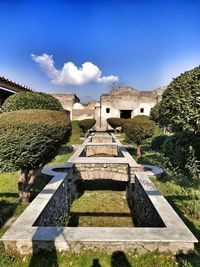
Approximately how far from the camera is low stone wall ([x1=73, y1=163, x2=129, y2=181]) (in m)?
8.55

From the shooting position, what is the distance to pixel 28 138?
4.84 meters

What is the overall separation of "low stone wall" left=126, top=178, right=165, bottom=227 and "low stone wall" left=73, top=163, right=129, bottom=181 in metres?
0.79

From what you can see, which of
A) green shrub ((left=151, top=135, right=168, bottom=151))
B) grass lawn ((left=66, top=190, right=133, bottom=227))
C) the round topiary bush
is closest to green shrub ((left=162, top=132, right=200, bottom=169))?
grass lawn ((left=66, top=190, right=133, bottom=227))

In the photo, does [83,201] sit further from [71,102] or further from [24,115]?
[71,102]

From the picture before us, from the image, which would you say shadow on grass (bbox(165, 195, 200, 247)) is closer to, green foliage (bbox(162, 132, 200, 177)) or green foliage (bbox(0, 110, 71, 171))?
green foliage (bbox(162, 132, 200, 177))

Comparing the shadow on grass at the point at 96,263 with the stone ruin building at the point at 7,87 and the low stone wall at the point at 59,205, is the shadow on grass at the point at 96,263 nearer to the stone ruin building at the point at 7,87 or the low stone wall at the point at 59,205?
the low stone wall at the point at 59,205

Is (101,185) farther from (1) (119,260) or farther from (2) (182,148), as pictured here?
(1) (119,260)

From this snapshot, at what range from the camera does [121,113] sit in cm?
3422

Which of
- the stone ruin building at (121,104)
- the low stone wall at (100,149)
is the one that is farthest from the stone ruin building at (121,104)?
the low stone wall at (100,149)

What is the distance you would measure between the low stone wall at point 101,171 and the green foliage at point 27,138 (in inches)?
134

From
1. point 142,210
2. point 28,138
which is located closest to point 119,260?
point 142,210

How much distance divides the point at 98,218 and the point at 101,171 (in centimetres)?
231

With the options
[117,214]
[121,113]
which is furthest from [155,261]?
[121,113]

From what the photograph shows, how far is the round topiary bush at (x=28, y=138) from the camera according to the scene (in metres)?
4.78
